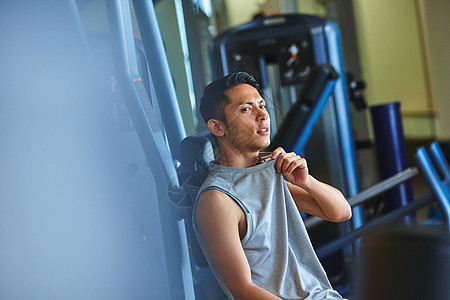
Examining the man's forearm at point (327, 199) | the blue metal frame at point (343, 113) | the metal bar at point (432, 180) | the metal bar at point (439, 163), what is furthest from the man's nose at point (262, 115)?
the blue metal frame at point (343, 113)

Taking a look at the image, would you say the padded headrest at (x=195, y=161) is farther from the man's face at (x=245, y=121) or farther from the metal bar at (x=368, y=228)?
the metal bar at (x=368, y=228)

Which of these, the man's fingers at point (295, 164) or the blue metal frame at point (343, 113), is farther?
the blue metal frame at point (343, 113)

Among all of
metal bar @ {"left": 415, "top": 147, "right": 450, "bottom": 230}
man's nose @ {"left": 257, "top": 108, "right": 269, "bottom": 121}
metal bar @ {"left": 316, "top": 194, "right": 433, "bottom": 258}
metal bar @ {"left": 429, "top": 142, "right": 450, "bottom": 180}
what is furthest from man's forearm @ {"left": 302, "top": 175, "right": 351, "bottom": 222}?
metal bar @ {"left": 429, "top": 142, "right": 450, "bottom": 180}

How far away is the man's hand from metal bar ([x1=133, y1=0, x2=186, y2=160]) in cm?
15

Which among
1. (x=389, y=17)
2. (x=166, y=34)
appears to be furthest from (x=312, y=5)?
(x=166, y=34)

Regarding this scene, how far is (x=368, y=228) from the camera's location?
6.36 feet

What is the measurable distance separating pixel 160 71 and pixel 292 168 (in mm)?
244

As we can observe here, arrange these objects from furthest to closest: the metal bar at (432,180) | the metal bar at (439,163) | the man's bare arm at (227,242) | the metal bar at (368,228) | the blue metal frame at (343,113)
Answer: the blue metal frame at (343,113), the metal bar at (439,163), the metal bar at (432,180), the metal bar at (368,228), the man's bare arm at (227,242)

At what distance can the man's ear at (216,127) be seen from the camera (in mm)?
716

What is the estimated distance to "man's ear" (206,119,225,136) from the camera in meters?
0.72

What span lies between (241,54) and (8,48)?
6.79 feet

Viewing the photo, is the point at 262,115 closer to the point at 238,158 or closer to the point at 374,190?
the point at 238,158

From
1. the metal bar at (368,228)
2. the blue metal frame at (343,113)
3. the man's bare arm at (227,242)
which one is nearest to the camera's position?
the man's bare arm at (227,242)

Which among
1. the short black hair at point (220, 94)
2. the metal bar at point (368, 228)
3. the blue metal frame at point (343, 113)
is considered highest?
the short black hair at point (220, 94)
